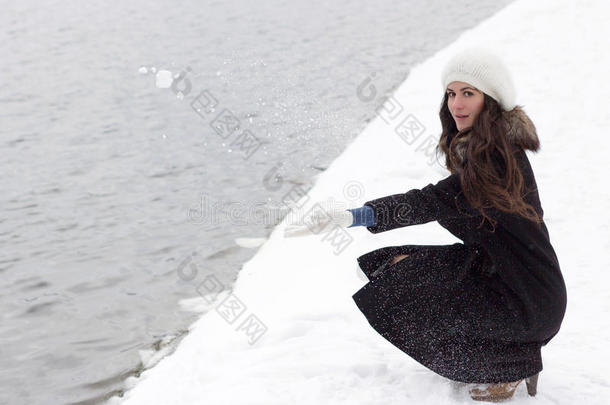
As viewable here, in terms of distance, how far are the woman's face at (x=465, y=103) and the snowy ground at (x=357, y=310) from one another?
0.70 m

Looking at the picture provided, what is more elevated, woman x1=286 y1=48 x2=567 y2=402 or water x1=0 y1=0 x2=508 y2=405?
water x1=0 y1=0 x2=508 y2=405

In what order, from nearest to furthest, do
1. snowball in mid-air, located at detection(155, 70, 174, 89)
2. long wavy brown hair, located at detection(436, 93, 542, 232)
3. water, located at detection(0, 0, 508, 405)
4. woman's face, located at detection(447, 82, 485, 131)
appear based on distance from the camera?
long wavy brown hair, located at detection(436, 93, 542, 232) < woman's face, located at detection(447, 82, 485, 131) < water, located at detection(0, 0, 508, 405) < snowball in mid-air, located at detection(155, 70, 174, 89)

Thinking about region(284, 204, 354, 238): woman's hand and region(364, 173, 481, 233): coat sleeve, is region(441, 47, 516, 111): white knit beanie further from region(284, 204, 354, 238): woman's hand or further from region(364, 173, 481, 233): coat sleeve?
region(284, 204, 354, 238): woman's hand

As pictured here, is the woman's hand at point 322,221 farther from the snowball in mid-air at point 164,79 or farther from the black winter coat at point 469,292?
the snowball in mid-air at point 164,79

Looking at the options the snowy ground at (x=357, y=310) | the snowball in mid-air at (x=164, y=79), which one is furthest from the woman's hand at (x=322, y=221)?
the snowball in mid-air at (x=164, y=79)

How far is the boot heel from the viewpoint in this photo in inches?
94.8

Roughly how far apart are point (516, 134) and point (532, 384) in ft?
3.01

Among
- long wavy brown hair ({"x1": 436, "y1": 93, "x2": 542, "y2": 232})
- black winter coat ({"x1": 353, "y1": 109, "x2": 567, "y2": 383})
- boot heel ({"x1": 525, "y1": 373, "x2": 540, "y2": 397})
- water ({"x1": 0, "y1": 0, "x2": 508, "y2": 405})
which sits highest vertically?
water ({"x1": 0, "y1": 0, "x2": 508, "y2": 405})

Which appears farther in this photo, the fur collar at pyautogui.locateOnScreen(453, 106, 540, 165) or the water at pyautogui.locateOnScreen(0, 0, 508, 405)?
the water at pyautogui.locateOnScreen(0, 0, 508, 405)

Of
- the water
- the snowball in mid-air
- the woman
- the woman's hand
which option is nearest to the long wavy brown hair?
the woman

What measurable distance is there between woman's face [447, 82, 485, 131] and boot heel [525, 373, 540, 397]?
945mm

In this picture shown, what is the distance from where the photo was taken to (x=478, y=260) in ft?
7.80

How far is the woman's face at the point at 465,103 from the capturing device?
2326mm

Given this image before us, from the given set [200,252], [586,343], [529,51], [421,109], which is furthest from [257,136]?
[586,343]
